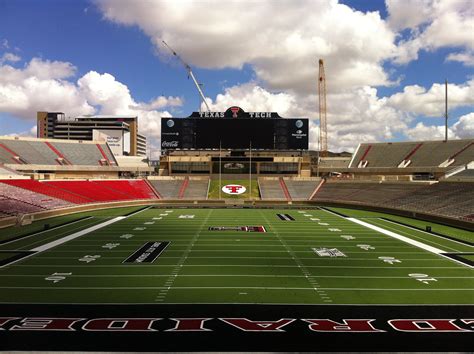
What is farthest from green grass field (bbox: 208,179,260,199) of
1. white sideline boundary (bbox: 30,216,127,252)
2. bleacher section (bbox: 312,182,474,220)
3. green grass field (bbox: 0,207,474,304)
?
green grass field (bbox: 0,207,474,304)

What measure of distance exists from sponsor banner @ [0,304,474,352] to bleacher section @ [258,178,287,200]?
159 feet

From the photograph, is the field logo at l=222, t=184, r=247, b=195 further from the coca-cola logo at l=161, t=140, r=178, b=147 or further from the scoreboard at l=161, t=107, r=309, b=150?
the coca-cola logo at l=161, t=140, r=178, b=147

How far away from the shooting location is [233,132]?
63.7 meters

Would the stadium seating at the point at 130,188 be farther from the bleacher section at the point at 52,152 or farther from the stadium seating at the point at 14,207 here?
the stadium seating at the point at 14,207

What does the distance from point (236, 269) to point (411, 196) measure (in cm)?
3531

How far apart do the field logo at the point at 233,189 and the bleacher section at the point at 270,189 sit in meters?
3.10

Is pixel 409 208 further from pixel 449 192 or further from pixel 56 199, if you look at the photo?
pixel 56 199

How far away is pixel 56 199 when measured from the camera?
144 feet

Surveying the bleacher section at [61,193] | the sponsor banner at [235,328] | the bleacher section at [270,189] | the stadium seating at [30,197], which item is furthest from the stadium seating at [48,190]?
the sponsor banner at [235,328]

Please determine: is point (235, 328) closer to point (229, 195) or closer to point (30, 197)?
point (30, 197)

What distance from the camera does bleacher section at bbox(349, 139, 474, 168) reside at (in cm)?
6581

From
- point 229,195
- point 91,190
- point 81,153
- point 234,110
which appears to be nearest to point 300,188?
point 229,195

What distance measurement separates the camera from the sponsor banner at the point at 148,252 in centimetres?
1888

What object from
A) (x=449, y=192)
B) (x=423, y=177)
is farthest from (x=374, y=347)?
(x=423, y=177)
